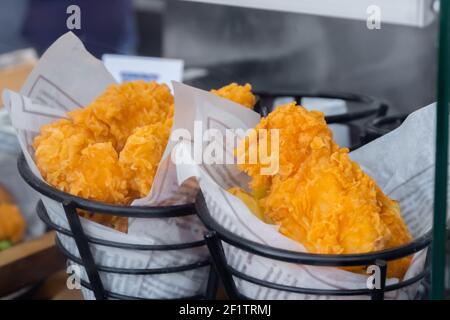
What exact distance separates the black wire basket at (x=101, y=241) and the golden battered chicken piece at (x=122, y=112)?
3.1 inches

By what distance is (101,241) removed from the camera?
656 mm

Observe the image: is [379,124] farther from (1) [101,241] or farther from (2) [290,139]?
(1) [101,241]

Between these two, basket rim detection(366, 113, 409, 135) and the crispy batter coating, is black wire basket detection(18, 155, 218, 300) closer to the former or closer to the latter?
basket rim detection(366, 113, 409, 135)

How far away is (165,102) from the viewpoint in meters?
0.75

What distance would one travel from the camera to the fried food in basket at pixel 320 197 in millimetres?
555

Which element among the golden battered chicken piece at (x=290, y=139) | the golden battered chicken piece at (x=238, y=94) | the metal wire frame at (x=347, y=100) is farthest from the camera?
the metal wire frame at (x=347, y=100)

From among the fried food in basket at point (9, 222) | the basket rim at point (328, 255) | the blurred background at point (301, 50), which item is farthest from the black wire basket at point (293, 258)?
the blurred background at point (301, 50)

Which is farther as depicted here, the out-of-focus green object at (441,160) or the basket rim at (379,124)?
the basket rim at (379,124)

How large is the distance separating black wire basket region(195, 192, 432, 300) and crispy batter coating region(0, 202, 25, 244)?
59 cm

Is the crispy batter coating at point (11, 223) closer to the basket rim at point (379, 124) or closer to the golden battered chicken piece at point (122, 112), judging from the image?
the golden battered chicken piece at point (122, 112)

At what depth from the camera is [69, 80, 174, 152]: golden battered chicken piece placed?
28.4 inches

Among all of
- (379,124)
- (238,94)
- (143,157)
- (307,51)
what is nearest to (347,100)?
(379,124)

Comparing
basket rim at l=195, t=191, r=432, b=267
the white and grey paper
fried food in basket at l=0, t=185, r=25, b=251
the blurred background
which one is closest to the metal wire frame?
the white and grey paper

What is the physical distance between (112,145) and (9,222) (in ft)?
1.69
